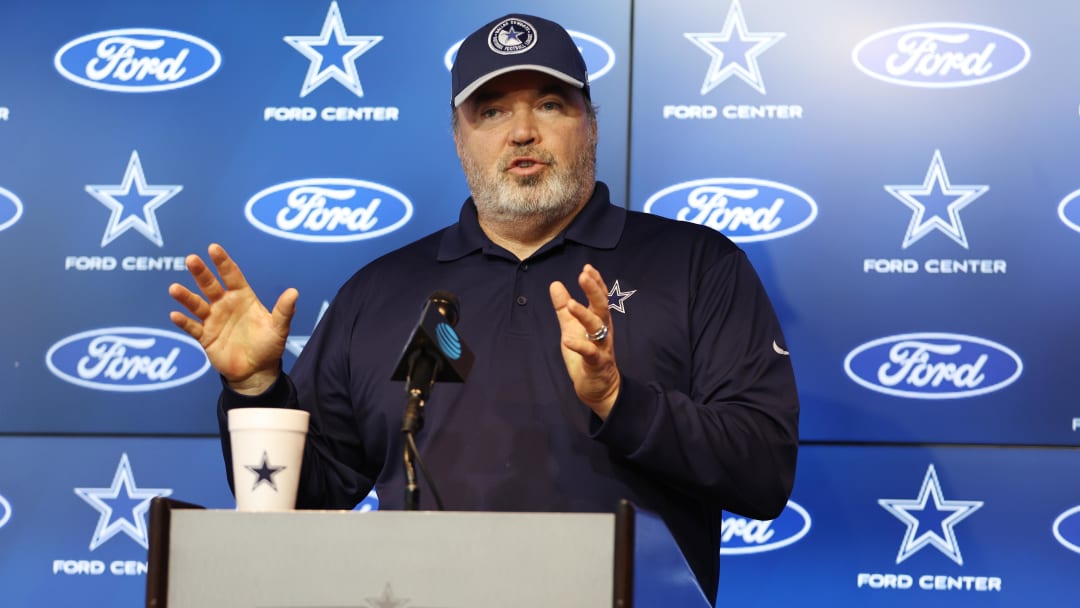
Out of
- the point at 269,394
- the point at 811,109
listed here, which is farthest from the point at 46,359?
the point at 811,109

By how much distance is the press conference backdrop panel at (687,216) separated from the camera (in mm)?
2752

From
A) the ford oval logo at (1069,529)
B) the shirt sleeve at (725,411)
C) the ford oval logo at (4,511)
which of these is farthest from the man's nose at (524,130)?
the ford oval logo at (4,511)

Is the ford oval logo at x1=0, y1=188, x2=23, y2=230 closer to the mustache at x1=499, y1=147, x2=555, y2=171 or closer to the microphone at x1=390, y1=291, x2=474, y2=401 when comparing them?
the mustache at x1=499, y1=147, x2=555, y2=171

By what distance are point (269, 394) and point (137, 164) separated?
4.43 feet

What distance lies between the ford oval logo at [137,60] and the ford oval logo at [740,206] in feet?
3.87

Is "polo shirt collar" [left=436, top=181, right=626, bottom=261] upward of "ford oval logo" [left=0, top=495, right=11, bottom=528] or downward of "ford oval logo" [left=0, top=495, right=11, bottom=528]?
upward

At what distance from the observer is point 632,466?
6.77ft

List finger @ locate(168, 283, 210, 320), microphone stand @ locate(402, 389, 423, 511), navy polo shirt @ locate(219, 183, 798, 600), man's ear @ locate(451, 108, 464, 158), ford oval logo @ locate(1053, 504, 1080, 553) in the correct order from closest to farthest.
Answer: microphone stand @ locate(402, 389, 423, 511) → finger @ locate(168, 283, 210, 320) → navy polo shirt @ locate(219, 183, 798, 600) → man's ear @ locate(451, 108, 464, 158) → ford oval logo @ locate(1053, 504, 1080, 553)

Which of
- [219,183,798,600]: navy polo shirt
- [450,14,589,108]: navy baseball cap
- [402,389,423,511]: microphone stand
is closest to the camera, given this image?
[402,389,423,511]: microphone stand

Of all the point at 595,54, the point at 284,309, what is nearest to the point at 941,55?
the point at 595,54

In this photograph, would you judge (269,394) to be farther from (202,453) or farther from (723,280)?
(202,453)

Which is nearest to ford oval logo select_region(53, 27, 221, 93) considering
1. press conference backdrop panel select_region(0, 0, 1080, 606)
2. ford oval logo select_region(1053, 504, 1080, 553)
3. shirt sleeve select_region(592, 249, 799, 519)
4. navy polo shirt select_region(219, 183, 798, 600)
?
press conference backdrop panel select_region(0, 0, 1080, 606)

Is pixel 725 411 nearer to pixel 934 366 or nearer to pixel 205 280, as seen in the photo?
pixel 205 280

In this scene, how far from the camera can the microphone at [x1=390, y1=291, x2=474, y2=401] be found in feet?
4.94
